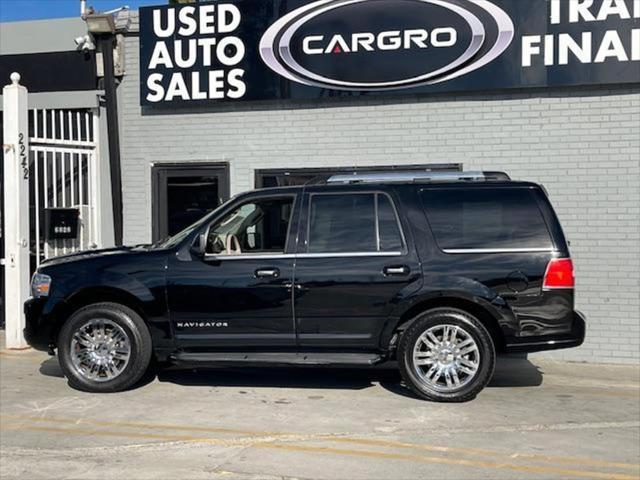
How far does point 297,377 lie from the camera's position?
300 inches

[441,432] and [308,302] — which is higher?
[308,302]

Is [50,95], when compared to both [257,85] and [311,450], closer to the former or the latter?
[257,85]

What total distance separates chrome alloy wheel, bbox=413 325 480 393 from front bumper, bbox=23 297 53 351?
3.55m

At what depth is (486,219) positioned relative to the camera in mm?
6578

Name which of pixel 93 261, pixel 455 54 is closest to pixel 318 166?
pixel 455 54

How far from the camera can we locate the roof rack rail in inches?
266

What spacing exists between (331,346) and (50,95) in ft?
20.8

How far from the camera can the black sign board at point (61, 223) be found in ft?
32.4

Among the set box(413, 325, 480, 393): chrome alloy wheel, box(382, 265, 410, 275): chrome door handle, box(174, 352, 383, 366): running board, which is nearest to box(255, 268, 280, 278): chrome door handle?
box(174, 352, 383, 366): running board

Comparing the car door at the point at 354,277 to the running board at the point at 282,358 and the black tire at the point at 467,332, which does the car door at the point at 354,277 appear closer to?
the running board at the point at 282,358

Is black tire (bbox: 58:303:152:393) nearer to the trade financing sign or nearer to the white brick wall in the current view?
the white brick wall

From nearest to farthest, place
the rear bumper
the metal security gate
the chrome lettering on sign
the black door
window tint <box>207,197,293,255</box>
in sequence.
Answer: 1. the rear bumper
2. window tint <box>207,197,293,255</box>
3. the chrome lettering on sign
4. the metal security gate
5. the black door

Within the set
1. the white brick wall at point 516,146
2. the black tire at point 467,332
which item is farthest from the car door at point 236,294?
the white brick wall at point 516,146

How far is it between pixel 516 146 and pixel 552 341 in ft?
10.9
